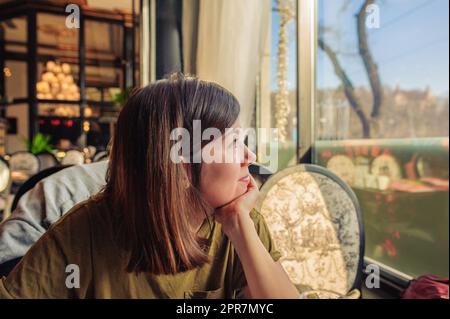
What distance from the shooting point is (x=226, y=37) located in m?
0.70

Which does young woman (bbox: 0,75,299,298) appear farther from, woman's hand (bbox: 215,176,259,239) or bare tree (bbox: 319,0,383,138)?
bare tree (bbox: 319,0,383,138)

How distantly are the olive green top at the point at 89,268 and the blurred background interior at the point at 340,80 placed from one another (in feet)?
0.48

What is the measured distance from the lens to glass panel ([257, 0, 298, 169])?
0.80 metres

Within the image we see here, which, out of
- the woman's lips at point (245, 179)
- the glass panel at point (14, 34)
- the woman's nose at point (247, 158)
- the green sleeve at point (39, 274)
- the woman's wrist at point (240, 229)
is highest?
the glass panel at point (14, 34)

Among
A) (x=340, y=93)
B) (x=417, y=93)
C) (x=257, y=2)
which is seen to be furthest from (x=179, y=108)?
(x=417, y=93)

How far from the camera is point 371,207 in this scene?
109 cm

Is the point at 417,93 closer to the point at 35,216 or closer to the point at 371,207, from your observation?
the point at 371,207

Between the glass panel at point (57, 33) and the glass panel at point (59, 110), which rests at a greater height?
the glass panel at point (59, 110)

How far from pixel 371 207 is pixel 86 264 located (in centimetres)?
88

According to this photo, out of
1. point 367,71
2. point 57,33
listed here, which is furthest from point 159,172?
point 57,33

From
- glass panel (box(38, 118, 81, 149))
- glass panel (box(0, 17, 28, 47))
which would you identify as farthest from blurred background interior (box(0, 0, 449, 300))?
glass panel (box(38, 118, 81, 149))

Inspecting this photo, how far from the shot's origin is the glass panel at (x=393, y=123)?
0.95 m

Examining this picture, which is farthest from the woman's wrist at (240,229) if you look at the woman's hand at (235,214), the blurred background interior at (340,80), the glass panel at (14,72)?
the glass panel at (14,72)

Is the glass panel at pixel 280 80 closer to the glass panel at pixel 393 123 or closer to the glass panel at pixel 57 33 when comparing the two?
the glass panel at pixel 393 123
